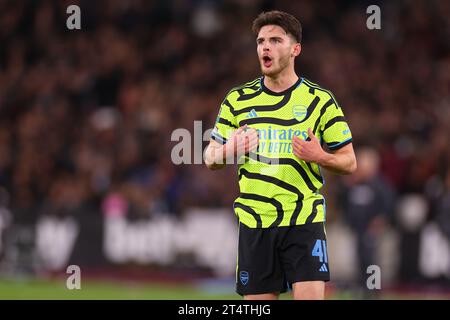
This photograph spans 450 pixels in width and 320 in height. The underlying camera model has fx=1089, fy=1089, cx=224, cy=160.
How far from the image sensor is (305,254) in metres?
6.98

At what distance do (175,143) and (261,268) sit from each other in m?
9.87

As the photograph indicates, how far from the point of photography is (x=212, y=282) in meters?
15.1

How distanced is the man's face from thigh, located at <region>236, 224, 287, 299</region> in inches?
41.7

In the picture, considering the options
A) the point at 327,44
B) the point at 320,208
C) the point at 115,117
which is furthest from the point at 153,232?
the point at 320,208

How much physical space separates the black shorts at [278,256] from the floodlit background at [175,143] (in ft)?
19.8

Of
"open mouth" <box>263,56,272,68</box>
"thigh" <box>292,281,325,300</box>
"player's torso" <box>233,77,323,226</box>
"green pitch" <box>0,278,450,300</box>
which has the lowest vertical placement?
"green pitch" <box>0,278,450,300</box>

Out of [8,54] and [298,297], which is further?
[8,54]

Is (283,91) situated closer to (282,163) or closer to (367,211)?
(282,163)

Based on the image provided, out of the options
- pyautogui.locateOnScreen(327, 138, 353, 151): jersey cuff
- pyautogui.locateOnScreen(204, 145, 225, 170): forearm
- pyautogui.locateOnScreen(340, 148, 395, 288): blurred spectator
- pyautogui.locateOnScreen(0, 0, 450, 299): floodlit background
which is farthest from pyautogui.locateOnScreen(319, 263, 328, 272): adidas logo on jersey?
pyautogui.locateOnScreen(340, 148, 395, 288): blurred spectator

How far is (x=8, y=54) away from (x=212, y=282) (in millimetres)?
6639

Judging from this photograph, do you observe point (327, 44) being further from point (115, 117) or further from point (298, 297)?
point (298, 297)

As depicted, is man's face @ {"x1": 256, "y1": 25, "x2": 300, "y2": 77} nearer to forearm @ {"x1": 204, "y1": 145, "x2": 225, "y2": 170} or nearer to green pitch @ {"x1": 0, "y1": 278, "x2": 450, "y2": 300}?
forearm @ {"x1": 204, "y1": 145, "x2": 225, "y2": 170}

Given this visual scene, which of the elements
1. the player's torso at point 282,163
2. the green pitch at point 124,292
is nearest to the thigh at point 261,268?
the player's torso at point 282,163

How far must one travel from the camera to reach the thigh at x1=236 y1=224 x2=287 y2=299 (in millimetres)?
7055
